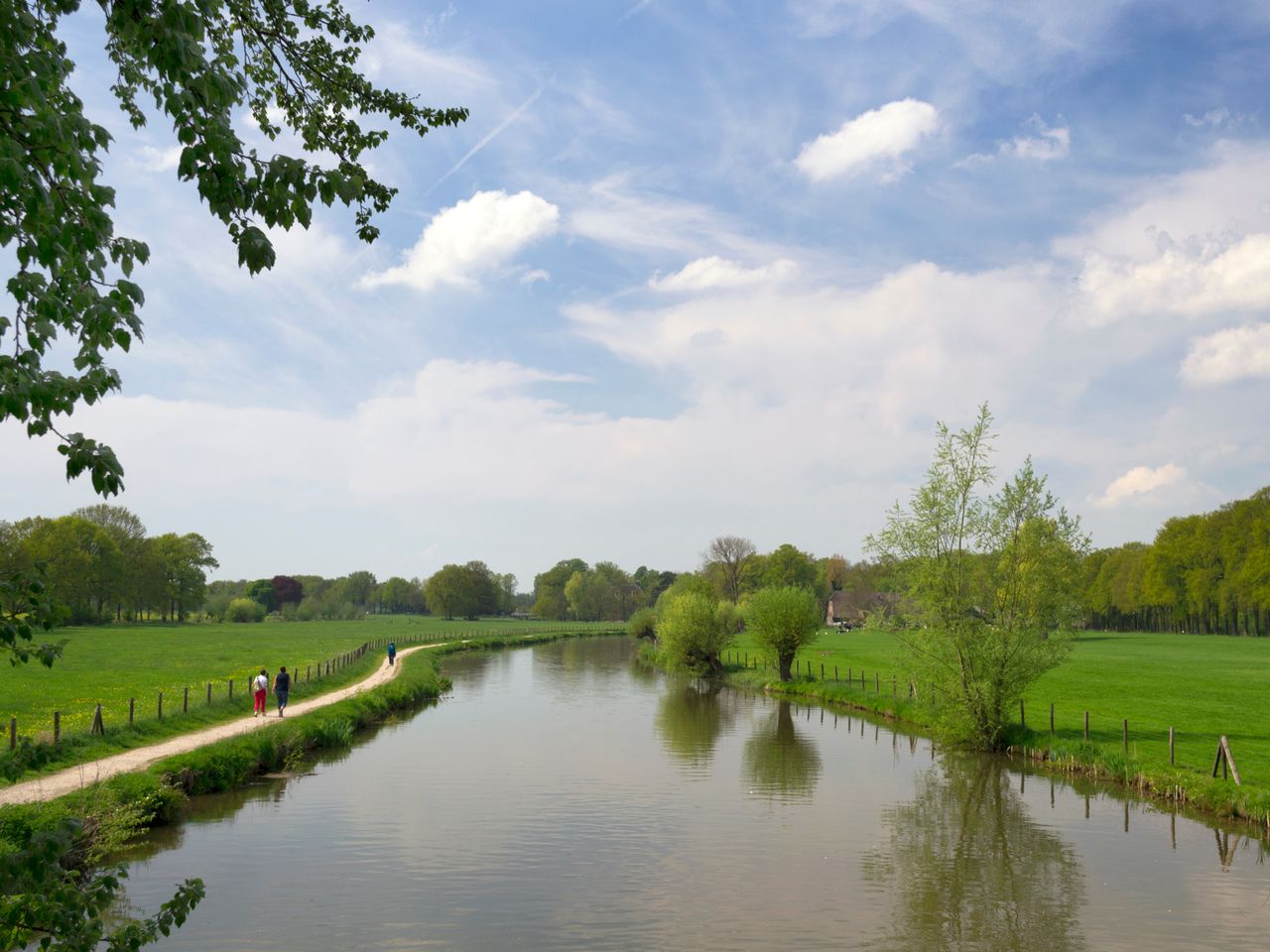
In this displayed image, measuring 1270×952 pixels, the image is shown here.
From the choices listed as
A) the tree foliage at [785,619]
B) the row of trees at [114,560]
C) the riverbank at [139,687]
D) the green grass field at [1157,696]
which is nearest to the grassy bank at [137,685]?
the riverbank at [139,687]

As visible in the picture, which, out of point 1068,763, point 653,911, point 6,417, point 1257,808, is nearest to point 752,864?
point 653,911

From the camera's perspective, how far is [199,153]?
4922 millimetres

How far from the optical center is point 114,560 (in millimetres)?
113812

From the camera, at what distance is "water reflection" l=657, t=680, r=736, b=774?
1426 inches

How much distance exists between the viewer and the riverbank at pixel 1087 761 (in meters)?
24.8

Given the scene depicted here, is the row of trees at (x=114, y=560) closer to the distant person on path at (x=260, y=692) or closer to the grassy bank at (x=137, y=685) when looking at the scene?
the grassy bank at (x=137, y=685)

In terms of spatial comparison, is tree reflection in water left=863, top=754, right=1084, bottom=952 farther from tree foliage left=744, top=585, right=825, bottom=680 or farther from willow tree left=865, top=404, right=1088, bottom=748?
tree foliage left=744, top=585, right=825, bottom=680

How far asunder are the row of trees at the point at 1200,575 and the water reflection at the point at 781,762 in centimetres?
5798

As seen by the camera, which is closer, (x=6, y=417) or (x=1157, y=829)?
(x=6, y=417)

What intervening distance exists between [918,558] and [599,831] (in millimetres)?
17339

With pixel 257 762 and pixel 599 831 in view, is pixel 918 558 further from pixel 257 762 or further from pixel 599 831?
pixel 257 762

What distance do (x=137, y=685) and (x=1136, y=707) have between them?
47.5 meters

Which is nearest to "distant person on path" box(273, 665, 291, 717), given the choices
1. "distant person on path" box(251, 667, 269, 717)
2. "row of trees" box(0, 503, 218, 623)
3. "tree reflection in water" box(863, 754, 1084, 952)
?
"distant person on path" box(251, 667, 269, 717)

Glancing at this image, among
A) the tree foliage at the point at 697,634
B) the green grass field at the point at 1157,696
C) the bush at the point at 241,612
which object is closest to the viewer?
the green grass field at the point at 1157,696
